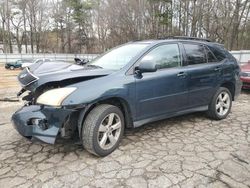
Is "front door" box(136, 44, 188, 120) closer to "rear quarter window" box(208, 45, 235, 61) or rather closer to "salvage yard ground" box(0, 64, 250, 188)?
"salvage yard ground" box(0, 64, 250, 188)

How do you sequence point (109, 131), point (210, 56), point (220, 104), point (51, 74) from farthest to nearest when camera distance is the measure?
point (220, 104) → point (210, 56) → point (109, 131) → point (51, 74)

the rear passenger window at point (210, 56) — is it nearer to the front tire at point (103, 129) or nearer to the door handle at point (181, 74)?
the door handle at point (181, 74)

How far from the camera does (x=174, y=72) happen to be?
423 cm

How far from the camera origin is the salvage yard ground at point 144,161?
A: 9.53 ft

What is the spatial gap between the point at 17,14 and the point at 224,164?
4673cm

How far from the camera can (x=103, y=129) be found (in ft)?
11.3

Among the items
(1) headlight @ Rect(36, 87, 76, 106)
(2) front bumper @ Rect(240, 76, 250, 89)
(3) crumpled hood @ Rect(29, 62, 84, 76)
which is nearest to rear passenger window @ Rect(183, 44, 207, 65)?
(3) crumpled hood @ Rect(29, 62, 84, 76)

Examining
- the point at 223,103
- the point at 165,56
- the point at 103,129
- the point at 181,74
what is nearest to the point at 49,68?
the point at 103,129

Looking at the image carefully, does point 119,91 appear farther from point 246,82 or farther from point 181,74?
point 246,82

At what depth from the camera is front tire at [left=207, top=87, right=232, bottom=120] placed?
16.3ft

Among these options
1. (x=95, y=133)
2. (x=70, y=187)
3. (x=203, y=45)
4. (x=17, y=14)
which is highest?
(x=17, y=14)

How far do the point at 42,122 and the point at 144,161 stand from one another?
1343mm

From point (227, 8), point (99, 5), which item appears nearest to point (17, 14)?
point (99, 5)

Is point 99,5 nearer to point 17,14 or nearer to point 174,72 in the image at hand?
point 17,14
